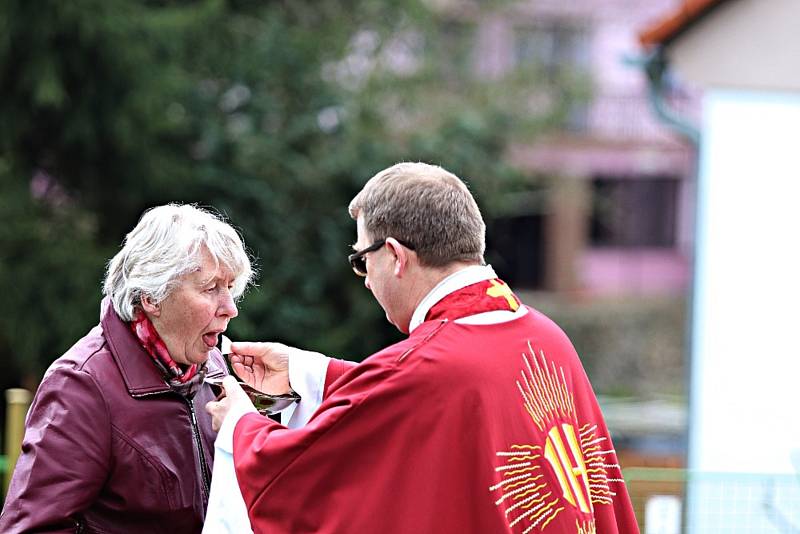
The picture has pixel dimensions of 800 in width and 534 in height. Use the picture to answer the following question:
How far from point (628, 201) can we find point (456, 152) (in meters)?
9.91

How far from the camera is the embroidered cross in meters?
2.71

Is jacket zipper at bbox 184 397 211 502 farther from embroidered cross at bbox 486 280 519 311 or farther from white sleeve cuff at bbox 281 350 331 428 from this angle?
embroidered cross at bbox 486 280 519 311

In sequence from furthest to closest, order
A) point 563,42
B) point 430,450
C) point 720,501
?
point 563,42, point 720,501, point 430,450

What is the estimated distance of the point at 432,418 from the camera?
252 centimetres

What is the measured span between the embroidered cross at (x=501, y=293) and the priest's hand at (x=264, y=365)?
0.63 metres

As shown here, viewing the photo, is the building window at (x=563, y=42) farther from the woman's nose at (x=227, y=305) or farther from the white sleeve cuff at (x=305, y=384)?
the woman's nose at (x=227, y=305)

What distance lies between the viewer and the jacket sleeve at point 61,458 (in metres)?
2.57

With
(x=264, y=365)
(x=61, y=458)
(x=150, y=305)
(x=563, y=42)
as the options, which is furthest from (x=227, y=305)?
(x=563, y=42)

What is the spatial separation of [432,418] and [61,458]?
0.82 m

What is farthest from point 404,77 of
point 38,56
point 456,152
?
point 38,56

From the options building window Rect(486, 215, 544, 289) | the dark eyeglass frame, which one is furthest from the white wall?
building window Rect(486, 215, 544, 289)

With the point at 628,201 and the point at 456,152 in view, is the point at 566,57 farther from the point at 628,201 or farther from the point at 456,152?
the point at 456,152

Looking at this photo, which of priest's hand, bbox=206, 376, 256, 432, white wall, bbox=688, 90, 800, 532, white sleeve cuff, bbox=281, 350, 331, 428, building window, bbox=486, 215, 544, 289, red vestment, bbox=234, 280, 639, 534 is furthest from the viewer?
building window, bbox=486, 215, 544, 289

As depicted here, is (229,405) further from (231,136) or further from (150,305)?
(231,136)
